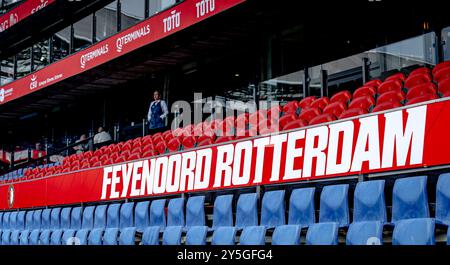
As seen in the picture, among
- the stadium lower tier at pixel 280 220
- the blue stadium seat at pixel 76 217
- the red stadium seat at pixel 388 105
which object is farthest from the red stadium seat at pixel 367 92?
the blue stadium seat at pixel 76 217

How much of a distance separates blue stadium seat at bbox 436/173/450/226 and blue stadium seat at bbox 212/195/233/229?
2.77m

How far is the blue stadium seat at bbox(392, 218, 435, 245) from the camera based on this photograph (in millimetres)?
5051

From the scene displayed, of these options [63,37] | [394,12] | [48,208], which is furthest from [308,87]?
[63,37]

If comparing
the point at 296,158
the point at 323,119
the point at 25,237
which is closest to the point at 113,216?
the point at 25,237

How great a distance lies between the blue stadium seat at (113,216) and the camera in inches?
378

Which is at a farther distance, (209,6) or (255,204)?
(209,6)

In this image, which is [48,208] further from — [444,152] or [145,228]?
[444,152]

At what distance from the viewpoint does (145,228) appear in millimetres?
8594

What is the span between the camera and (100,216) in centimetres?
1000

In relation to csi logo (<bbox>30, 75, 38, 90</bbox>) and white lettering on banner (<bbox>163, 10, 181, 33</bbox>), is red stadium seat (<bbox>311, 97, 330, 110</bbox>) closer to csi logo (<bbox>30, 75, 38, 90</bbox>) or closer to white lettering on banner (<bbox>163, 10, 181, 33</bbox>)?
white lettering on banner (<bbox>163, 10, 181, 33</bbox>)

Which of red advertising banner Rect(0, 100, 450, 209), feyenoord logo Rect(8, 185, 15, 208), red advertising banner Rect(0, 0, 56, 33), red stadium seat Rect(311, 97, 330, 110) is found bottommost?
red advertising banner Rect(0, 100, 450, 209)

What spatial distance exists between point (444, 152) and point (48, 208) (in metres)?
8.57

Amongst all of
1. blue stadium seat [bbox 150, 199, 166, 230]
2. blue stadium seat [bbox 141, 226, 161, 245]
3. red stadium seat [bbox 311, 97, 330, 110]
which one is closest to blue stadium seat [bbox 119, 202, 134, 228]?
blue stadium seat [bbox 150, 199, 166, 230]

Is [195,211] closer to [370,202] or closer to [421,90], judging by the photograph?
[370,202]
